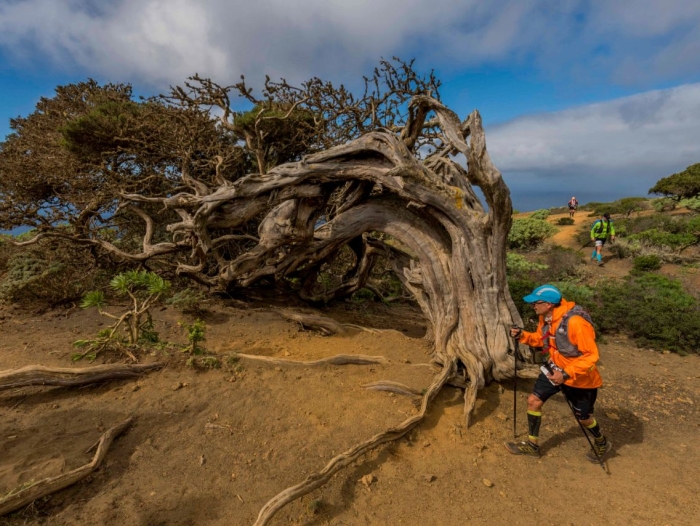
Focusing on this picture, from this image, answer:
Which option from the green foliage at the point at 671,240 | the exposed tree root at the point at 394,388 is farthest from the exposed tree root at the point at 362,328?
the green foliage at the point at 671,240

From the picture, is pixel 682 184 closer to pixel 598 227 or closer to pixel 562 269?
pixel 598 227

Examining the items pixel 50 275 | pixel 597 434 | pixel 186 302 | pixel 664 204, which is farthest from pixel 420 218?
pixel 664 204

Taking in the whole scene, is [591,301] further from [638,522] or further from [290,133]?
[290,133]

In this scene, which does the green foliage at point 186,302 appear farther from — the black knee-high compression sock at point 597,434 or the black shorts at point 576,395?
the black knee-high compression sock at point 597,434

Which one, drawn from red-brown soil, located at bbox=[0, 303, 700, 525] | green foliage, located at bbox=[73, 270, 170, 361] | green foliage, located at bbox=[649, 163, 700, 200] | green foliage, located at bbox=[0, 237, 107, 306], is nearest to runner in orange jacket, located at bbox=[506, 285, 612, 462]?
red-brown soil, located at bbox=[0, 303, 700, 525]

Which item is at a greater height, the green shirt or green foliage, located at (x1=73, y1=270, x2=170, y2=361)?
the green shirt

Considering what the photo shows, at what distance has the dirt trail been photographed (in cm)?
282

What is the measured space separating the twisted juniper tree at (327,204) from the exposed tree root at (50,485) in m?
1.53

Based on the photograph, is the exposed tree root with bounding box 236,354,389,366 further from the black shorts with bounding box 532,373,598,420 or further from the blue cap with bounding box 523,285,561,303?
the blue cap with bounding box 523,285,561,303

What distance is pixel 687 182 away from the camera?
23359 mm

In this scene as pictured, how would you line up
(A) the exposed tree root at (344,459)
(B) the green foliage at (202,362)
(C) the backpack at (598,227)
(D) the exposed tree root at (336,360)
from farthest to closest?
1. (C) the backpack at (598,227)
2. (D) the exposed tree root at (336,360)
3. (B) the green foliage at (202,362)
4. (A) the exposed tree root at (344,459)

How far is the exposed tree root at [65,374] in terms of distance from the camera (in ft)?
11.9

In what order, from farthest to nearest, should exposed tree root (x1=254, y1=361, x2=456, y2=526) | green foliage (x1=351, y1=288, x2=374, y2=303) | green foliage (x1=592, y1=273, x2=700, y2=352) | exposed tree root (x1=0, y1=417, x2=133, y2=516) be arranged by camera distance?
1. green foliage (x1=351, y1=288, x2=374, y2=303)
2. green foliage (x1=592, y1=273, x2=700, y2=352)
3. exposed tree root (x1=254, y1=361, x2=456, y2=526)
4. exposed tree root (x1=0, y1=417, x2=133, y2=516)

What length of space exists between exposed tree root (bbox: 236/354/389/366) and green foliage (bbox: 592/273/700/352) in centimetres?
548
